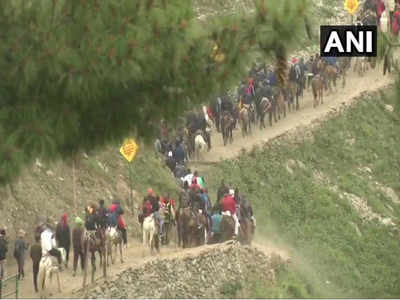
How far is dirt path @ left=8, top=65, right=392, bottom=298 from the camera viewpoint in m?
30.1

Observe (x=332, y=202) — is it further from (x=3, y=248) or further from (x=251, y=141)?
(x=3, y=248)

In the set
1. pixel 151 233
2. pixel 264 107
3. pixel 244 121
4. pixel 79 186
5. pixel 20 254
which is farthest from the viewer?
pixel 264 107

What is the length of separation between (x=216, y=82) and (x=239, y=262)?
762 inches

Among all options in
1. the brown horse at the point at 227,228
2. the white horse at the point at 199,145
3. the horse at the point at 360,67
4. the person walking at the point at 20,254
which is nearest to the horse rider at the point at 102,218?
the person walking at the point at 20,254

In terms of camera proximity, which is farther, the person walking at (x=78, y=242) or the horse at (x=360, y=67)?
the horse at (x=360, y=67)

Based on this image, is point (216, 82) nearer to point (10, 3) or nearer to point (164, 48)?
point (164, 48)

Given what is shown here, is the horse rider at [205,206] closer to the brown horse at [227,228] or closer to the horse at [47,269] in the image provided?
the brown horse at [227,228]

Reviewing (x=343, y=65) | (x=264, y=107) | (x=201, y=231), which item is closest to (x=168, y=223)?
(x=201, y=231)

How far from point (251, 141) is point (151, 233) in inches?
521

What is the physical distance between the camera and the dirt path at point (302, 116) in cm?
4428

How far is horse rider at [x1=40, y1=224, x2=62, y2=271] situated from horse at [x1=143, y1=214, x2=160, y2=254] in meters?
3.03

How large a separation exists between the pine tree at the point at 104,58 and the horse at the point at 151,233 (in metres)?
16.4

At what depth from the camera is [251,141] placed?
149 ft

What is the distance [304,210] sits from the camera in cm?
4378
